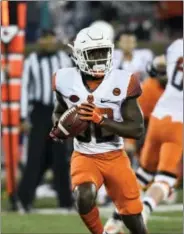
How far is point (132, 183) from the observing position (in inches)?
232

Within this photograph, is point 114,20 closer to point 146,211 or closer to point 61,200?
point 61,200

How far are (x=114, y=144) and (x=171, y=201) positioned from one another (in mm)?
3603

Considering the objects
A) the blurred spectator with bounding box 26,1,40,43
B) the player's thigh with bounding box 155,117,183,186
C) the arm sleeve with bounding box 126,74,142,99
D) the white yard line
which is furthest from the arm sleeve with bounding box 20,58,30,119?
the arm sleeve with bounding box 126,74,142,99

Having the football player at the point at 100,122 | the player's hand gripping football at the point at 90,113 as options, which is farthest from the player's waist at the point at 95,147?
the player's hand gripping football at the point at 90,113

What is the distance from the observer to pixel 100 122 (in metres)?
5.68

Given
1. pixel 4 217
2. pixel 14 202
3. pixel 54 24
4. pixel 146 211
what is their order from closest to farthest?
pixel 146 211, pixel 4 217, pixel 14 202, pixel 54 24

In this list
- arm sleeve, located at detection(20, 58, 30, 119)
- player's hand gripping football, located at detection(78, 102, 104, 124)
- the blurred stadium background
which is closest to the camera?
player's hand gripping football, located at detection(78, 102, 104, 124)

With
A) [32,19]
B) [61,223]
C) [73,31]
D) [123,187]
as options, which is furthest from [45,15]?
[123,187]

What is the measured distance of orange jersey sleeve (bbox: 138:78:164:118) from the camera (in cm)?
777

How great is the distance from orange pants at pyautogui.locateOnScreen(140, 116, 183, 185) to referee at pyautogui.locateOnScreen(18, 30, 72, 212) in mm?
1940

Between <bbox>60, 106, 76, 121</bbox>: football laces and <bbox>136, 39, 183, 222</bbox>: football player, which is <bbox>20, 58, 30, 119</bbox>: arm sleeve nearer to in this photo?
<bbox>136, 39, 183, 222</bbox>: football player

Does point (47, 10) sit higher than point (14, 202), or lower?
higher

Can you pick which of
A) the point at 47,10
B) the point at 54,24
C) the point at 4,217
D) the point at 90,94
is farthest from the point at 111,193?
the point at 54,24

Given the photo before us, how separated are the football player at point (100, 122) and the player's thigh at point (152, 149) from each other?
125 centimetres
